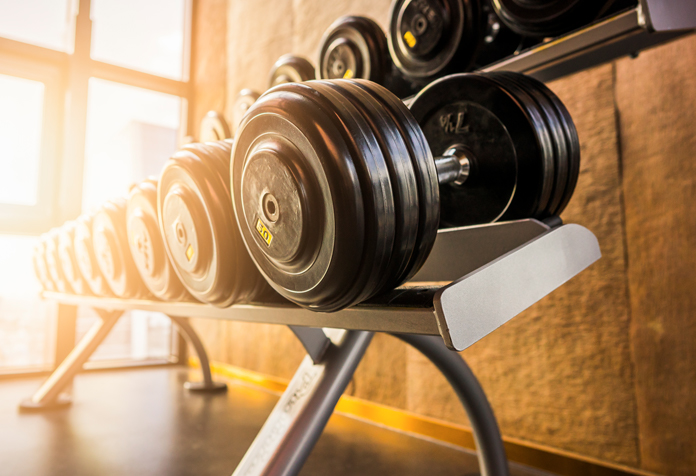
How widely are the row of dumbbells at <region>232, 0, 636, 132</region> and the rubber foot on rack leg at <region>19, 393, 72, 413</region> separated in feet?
6.95

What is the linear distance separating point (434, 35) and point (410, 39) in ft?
0.24

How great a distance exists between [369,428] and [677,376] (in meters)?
1.30

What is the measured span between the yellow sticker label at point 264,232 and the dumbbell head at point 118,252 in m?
0.93

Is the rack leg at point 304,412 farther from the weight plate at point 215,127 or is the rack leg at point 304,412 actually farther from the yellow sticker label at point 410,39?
the weight plate at point 215,127

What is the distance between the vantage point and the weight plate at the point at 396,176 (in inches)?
24.2

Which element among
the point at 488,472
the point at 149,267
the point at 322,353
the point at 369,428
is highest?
the point at 149,267

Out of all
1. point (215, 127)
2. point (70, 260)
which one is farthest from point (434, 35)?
point (70, 260)

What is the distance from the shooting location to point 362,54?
4.80 ft

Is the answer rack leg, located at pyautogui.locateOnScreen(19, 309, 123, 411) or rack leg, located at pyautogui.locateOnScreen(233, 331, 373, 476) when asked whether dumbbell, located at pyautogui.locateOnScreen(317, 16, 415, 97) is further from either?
rack leg, located at pyautogui.locateOnScreen(19, 309, 123, 411)

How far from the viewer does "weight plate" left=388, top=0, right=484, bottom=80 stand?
1.15m

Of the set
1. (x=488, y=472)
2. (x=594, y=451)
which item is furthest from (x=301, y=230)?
(x=594, y=451)

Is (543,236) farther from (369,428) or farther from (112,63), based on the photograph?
(112,63)

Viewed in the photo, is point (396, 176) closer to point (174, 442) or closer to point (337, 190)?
point (337, 190)

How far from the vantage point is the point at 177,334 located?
411 cm
